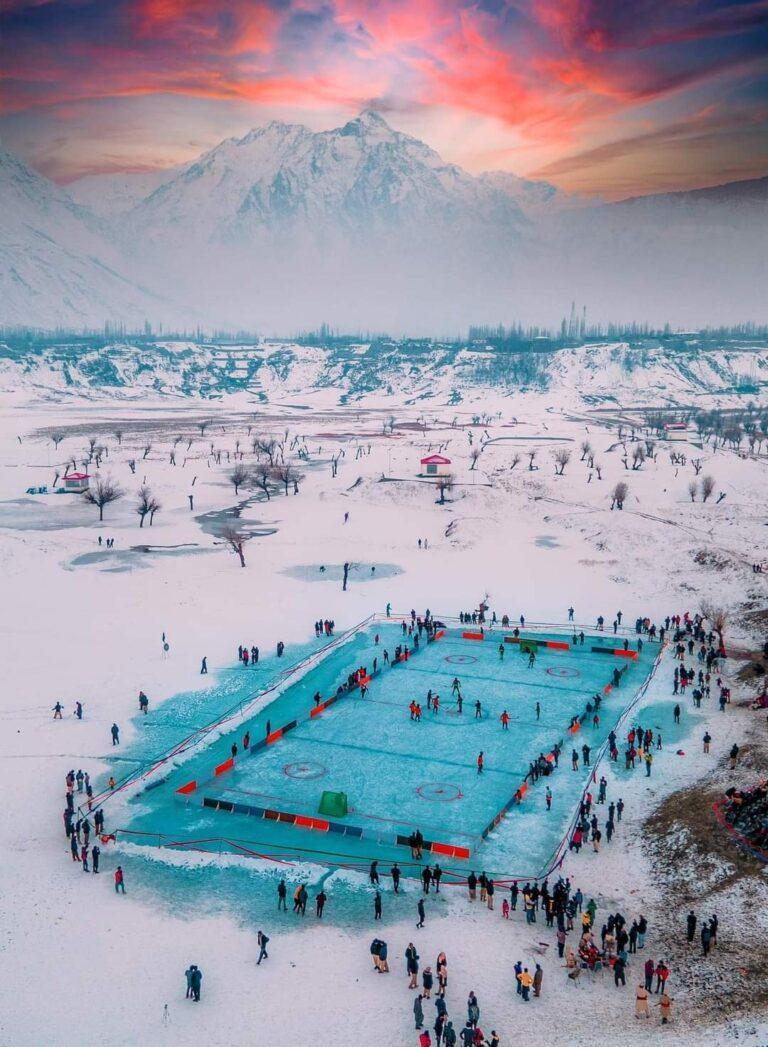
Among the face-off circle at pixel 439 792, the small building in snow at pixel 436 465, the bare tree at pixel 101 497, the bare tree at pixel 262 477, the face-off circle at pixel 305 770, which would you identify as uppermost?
the small building in snow at pixel 436 465

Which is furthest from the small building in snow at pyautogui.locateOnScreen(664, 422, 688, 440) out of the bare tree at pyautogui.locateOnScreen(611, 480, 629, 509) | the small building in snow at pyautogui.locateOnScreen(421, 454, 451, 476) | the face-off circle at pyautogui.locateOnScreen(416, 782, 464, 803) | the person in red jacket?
the person in red jacket

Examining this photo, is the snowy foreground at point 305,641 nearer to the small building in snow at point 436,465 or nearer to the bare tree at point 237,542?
the bare tree at point 237,542

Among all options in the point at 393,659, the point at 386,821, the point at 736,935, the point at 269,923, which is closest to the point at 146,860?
the point at 269,923

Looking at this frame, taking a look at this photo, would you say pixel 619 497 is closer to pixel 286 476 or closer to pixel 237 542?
pixel 286 476

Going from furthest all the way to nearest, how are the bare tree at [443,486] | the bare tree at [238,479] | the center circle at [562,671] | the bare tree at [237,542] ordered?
the bare tree at [238,479]
the bare tree at [443,486]
the bare tree at [237,542]
the center circle at [562,671]

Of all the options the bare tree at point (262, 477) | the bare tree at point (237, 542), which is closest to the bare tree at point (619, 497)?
the bare tree at point (237, 542)

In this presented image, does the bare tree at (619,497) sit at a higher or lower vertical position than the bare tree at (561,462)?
lower

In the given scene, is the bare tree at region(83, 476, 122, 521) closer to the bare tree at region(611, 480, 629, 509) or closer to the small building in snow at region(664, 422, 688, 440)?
the bare tree at region(611, 480, 629, 509)
